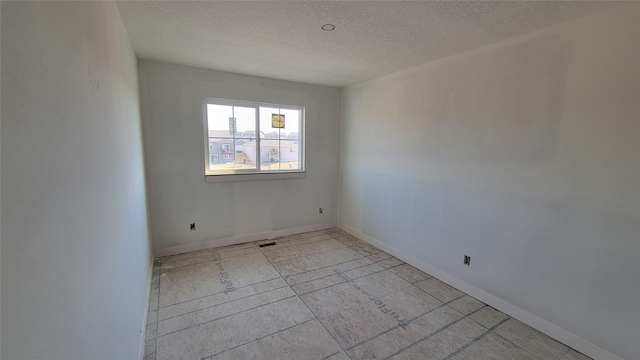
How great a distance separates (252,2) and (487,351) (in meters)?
2.95

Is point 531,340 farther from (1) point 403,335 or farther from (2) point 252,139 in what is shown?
(2) point 252,139

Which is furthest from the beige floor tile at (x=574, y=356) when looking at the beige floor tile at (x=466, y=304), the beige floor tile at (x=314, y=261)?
the beige floor tile at (x=314, y=261)

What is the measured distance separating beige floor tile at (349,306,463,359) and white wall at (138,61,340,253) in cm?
238

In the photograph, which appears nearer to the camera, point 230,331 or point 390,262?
point 230,331

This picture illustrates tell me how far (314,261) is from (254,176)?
1.47 metres

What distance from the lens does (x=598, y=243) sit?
1846mm

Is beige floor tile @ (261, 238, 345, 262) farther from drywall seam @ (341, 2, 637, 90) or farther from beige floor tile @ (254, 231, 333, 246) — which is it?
drywall seam @ (341, 2, 637, 90)

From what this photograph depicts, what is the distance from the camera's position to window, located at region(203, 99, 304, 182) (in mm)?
3508

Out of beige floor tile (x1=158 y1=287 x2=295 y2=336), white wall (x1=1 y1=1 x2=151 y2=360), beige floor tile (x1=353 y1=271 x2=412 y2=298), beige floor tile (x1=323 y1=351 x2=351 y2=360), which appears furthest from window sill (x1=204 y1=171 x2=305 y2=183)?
beige floor tile (x1=323 y1=351 x2=351 y2=360)

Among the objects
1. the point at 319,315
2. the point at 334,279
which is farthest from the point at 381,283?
the point at 319,315

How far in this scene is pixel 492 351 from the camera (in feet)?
6.32

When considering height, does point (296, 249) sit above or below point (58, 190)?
below

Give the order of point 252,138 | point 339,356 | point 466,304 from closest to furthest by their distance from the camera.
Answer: point 339,356
point 466,304
point 252,138

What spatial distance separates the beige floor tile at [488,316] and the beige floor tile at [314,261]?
57.2 inches
